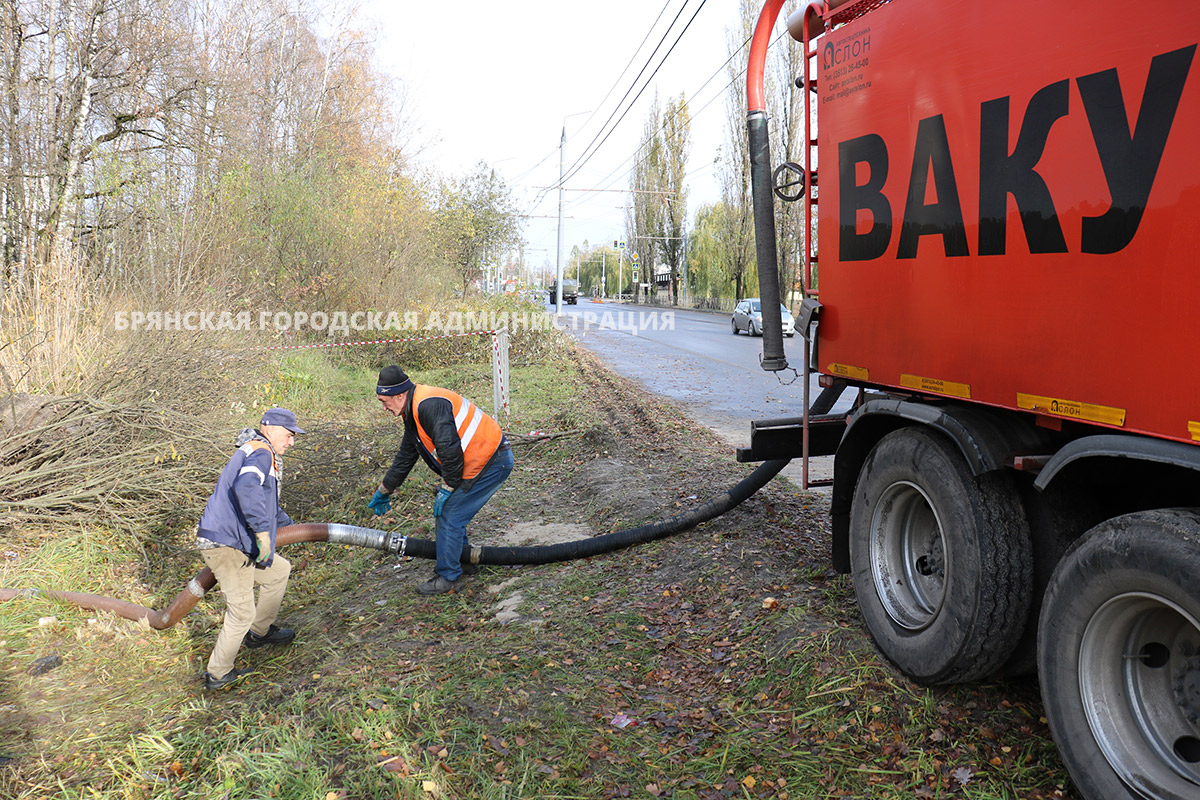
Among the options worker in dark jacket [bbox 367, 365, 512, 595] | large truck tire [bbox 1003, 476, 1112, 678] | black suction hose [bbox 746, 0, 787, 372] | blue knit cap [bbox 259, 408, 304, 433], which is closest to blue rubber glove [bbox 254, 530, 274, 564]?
blue knit cap [bbox 259, 408, 304, 433]

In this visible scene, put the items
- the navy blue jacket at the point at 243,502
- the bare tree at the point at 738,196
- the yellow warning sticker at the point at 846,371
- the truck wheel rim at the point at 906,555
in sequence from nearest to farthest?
the truck wheel rim at the point at 906,555 < the yellow warning sticker at the point at 846,371 < the navy blue jacket at the point at 243,502 < the bare tree at the point at 738,196

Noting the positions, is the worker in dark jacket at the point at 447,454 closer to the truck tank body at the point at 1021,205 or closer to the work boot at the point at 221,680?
the work boot at the point at 221,680

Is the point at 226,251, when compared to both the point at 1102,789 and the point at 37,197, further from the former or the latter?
the point at 1102,789

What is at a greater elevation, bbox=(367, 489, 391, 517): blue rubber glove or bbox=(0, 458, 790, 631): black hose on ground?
bbox=(367, 489, 391, 517): blue rubber glove

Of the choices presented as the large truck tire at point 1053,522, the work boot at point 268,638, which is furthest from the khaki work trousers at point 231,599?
the large truck tire at point 1053,522

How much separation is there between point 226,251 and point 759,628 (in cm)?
973

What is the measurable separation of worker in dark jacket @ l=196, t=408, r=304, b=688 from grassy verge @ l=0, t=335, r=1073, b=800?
289 millimetres

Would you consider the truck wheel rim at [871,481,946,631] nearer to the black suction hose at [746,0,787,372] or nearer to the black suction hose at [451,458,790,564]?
the black suction hose at [746,0,787,372]

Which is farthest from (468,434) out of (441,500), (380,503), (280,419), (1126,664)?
(1126,664)

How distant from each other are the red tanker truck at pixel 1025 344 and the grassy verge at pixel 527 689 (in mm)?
371

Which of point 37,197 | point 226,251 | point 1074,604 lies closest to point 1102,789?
point 1074,604

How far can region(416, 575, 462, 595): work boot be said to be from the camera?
5.31 metres

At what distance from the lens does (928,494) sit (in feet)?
10.5

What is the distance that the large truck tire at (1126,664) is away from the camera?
213 cm
